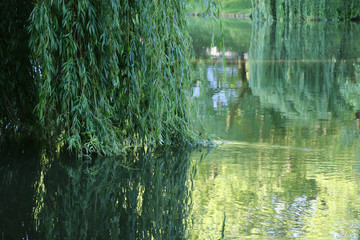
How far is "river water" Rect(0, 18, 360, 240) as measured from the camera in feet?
17.1

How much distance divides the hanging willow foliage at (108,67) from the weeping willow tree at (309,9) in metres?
43.3

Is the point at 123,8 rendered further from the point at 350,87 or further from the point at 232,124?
the point at 350,87

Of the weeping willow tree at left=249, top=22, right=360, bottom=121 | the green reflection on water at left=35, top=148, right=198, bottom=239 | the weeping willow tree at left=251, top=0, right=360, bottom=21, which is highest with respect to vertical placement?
the weeping willow tree at left=251, top=0, right=360, bottom=21

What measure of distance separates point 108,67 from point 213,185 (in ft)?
6.07

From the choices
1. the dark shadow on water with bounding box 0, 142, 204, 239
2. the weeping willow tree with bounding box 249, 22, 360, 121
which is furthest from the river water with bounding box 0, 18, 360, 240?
the weeping willow tree with bounding box 249, 22, 360, 121

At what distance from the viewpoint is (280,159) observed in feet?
25.0

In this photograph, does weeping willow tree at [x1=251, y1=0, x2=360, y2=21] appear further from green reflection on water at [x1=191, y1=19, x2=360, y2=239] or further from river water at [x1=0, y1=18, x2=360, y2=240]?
river water at [x1=0, y1=18, x2=360, y2=240]

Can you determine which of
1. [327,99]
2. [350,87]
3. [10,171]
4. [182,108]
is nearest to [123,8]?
[182,108]

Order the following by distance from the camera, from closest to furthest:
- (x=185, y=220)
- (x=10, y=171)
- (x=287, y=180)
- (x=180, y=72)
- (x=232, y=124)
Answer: (x=185, y=220) → (x=287, y=180) → (x=10, y=171) → (x=180, y=72) → (x=232, y=124)

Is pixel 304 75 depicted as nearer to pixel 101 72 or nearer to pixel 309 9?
pixel 101 72

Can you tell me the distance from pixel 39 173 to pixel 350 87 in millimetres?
9454

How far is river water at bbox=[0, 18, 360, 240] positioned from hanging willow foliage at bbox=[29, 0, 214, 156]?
356mm

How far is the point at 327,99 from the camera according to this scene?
12977 mm

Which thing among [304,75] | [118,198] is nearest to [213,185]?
[118,198]
